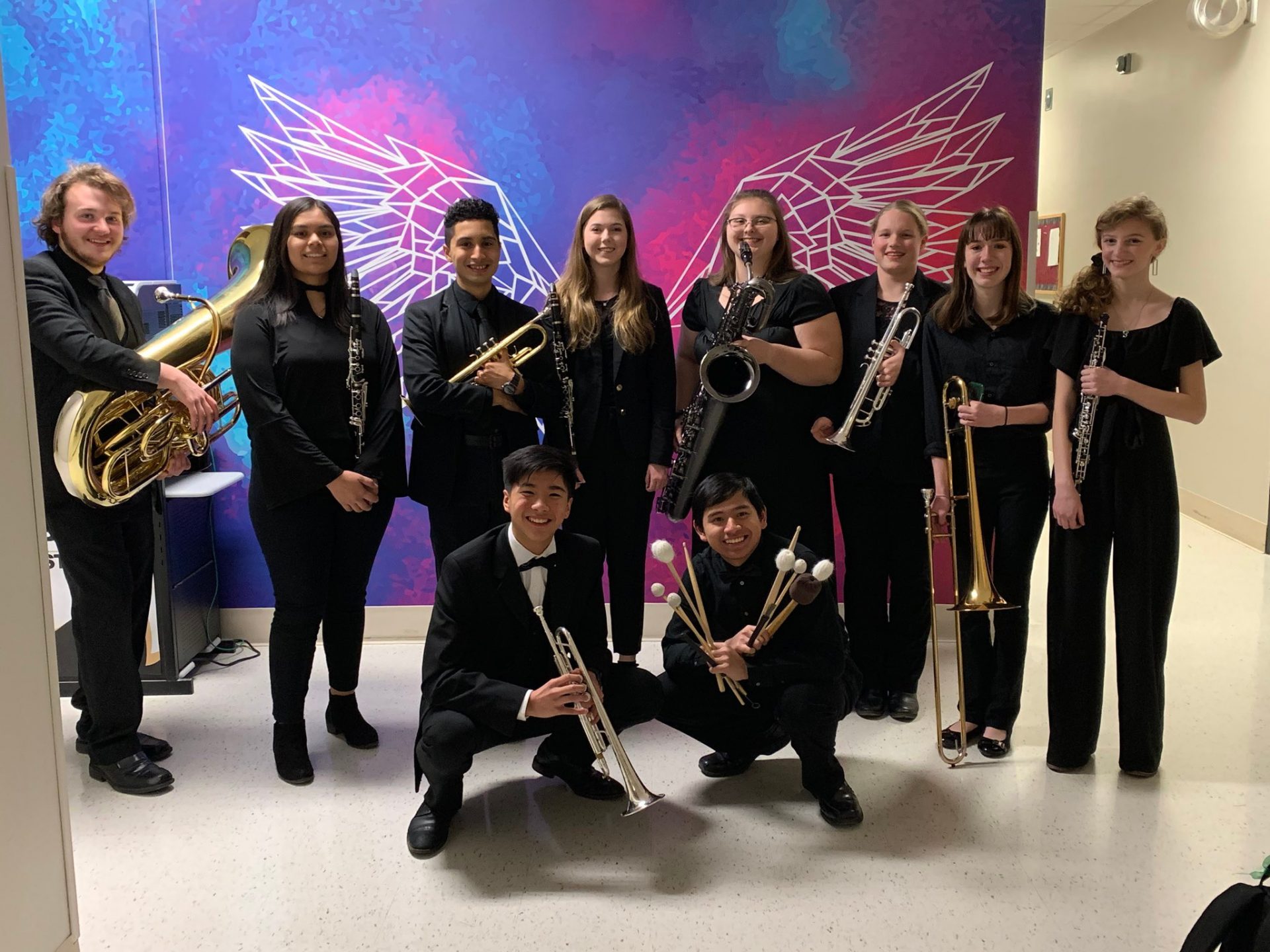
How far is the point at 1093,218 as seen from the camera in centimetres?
794

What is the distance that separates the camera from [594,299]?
3.35 meters

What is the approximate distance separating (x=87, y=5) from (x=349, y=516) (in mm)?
2343

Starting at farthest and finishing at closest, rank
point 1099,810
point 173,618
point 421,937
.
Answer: point 173,618 → point 1099,810 → point 421,937

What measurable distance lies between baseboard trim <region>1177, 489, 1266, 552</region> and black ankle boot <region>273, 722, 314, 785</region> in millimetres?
4783

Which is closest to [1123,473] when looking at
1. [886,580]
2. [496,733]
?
[886,580]

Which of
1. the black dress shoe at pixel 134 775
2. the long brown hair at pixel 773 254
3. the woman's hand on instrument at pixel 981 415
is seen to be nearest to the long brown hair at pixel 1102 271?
the woman's hand on instrument at pixel 981 415

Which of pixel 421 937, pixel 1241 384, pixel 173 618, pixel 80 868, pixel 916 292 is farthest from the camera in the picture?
pixel 1241 384

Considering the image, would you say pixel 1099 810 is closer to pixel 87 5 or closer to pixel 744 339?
pixel 744 339

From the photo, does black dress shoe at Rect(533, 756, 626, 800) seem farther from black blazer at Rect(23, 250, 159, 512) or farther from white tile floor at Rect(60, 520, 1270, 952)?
black blazer at Rect(23, 250, 159, 512)

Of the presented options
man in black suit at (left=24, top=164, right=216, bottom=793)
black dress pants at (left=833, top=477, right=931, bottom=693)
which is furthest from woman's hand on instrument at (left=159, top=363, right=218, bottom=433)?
black dress pants at (left=833, top=477, right=931, bottom=693)

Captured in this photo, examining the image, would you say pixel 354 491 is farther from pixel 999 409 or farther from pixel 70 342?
pixel 999 409

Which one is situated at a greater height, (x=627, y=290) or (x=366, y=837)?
(x=627, y=290)

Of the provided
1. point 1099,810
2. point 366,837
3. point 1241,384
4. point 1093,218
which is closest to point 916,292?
point 1099,810

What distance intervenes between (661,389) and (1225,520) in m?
4.50
